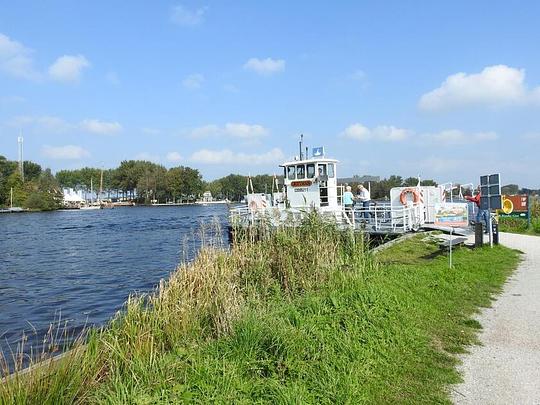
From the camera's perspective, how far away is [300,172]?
2697 centimetres

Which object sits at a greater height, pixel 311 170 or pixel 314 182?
pixel 311 170

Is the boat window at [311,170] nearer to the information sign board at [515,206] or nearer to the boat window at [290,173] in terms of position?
the boat window at [290,173]

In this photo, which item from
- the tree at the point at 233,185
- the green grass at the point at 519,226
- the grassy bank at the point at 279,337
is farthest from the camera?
the tree at the point at 233,185

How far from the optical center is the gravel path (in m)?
4.79

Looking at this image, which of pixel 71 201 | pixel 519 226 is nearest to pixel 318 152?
pixel 519 226

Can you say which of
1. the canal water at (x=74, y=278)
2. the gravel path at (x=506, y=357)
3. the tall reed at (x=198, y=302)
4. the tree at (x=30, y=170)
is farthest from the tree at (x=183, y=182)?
the gravel path at (x=506, y=357)

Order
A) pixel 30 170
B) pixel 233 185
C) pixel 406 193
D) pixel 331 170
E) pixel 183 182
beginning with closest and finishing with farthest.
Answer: pixel 406 193 < pixel 331 170 < pixel 30 170 < pixel 233 185 < pixel 183 182

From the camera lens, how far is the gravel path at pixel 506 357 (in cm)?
479

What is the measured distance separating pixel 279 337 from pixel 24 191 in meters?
123

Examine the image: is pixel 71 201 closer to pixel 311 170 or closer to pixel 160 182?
Answer: pixel 160 182

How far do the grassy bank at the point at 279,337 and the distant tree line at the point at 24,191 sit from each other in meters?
113

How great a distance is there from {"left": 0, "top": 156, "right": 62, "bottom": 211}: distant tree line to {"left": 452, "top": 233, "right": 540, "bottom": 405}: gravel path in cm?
11558

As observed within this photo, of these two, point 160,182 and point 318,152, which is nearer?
point 318,152

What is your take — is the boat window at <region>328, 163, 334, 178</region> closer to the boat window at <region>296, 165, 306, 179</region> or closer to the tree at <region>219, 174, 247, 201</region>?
the boat window at <region>296, 165, 306, 179</region>
